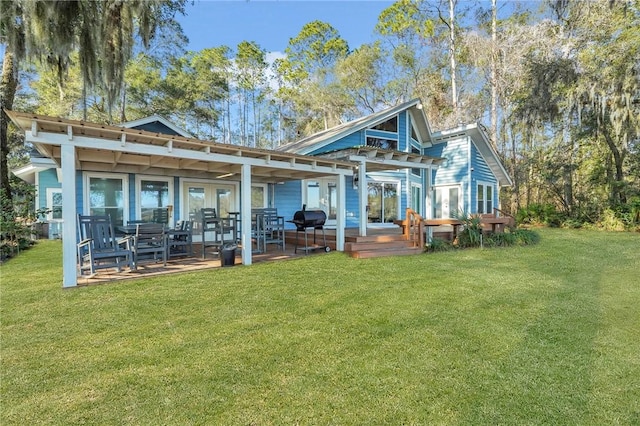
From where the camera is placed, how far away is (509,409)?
216cm

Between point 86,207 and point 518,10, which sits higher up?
point 518,10

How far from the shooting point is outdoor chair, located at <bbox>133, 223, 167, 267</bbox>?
611 cm

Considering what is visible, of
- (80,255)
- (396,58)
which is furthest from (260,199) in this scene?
(396,58)

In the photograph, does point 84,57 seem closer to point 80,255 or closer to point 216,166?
point 216,166

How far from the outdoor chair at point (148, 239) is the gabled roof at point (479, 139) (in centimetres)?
1165

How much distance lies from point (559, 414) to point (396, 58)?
2325cm

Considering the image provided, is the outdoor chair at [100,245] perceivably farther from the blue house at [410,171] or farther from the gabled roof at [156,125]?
the blue house at [410,171]

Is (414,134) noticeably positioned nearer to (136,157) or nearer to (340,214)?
(340,214)

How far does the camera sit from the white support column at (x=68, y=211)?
479cm

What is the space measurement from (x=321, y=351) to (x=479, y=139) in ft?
43.3

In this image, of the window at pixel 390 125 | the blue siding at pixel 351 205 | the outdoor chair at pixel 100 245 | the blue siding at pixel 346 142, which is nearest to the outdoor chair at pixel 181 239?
the outdoor chair at pixel 100 245

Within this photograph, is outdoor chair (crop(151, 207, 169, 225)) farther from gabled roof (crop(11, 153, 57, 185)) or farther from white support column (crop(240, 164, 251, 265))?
white support column (crop(240, 164, 251, 265))

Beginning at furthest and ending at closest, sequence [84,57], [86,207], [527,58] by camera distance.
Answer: [527,58]
[84,57]
[86,207]

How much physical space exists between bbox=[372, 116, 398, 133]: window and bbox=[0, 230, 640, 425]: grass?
8.61 meters
